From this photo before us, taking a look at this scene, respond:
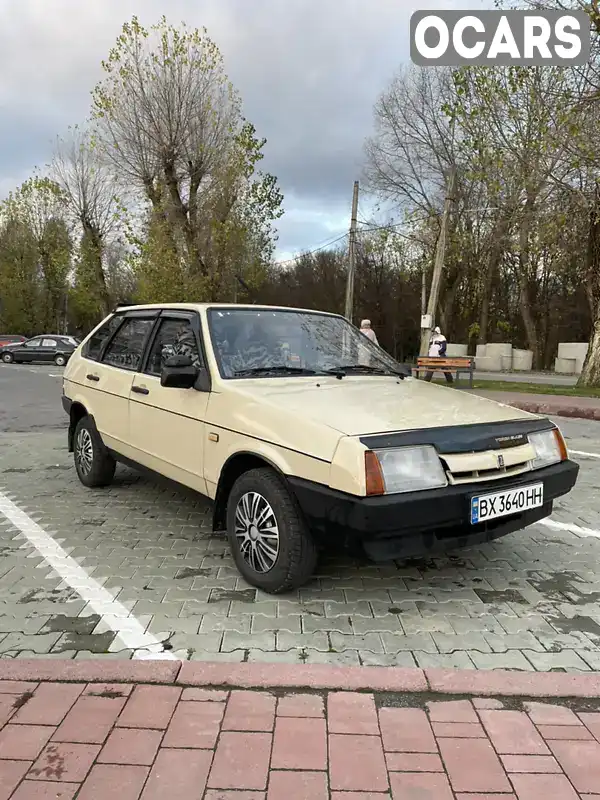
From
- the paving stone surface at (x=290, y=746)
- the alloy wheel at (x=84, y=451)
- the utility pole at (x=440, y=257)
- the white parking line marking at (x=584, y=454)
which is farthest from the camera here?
the utility pole at (x=440, y=257)

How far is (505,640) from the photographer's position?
9.77ft

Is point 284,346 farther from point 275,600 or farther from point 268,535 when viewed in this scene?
point 275,600

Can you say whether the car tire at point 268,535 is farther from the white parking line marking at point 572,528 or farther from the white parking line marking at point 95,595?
the white parking line marking at point 572,528

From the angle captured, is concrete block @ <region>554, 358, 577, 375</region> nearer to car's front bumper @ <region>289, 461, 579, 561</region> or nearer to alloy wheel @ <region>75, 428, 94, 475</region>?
alloy wheel @ <region>75, 428, 94, 475</region>

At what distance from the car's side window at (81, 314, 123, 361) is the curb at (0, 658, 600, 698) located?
3.32 metres

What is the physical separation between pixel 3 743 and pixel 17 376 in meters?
21.9

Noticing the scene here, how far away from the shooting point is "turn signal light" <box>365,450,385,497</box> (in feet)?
9.38

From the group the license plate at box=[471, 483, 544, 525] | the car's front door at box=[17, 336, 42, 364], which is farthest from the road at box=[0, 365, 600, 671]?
the car's front door at box=[17, 336, 42, 364]

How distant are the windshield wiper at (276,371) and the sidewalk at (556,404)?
28.3 feet

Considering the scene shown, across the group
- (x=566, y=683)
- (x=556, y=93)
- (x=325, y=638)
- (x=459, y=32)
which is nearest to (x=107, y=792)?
(x=325, y=638)

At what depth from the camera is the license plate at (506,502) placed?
10.1 feet

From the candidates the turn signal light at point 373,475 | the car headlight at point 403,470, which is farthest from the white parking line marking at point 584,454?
the turn signal light at point 373,475

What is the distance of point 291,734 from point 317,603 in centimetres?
110

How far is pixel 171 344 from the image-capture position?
447cm
